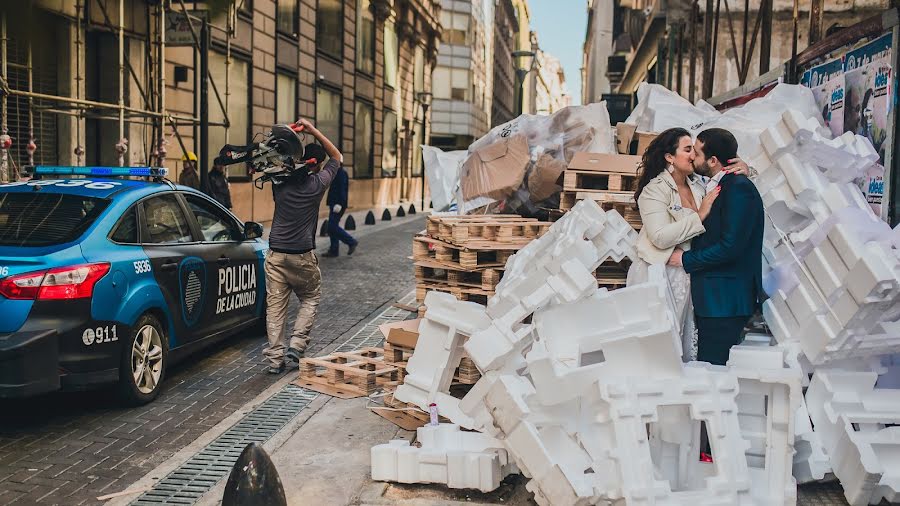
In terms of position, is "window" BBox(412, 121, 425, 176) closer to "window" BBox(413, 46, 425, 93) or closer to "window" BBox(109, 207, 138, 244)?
"window" BBox(413, 46, 425, 93)

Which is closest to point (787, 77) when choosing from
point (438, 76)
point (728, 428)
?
point (728, 428)

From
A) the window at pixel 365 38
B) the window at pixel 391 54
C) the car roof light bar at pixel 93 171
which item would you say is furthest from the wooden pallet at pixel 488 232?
the window at pixel 391 54

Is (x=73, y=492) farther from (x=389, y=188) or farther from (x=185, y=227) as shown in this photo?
(x=389, y=188)

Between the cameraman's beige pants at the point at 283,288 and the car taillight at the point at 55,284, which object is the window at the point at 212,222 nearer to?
the cameraman's beige pants at the point at 283,288

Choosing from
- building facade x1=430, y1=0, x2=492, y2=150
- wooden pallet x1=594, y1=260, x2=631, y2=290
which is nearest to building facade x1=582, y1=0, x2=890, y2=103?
wooden pallet x1=594, y1=260, x2=631, y2=290

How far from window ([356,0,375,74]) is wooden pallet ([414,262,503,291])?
84.6ft

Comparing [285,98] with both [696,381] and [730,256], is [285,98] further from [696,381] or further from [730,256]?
[696,381]

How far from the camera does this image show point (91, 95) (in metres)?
14.9

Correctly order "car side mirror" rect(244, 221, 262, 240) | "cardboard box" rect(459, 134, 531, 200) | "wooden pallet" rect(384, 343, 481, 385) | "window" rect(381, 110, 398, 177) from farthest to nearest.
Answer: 1. "window" rect(381, 110, 398, 177)
2. "cardboard box" rect(459, 134, 531, 200)
3. "car side mirror" rect(244, 221, 262, 240)
4. "wooden pallet" rect(384, 343, 481, 385)

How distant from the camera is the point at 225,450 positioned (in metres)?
5.20

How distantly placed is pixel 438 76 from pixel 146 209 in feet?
170

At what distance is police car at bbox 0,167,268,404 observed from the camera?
17.3 ft

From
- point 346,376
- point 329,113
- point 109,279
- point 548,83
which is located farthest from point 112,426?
point 548,83

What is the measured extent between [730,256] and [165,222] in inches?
170
